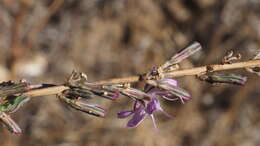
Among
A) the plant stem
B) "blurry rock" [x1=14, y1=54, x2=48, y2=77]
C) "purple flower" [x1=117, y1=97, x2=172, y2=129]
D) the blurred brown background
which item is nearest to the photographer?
the plant stem

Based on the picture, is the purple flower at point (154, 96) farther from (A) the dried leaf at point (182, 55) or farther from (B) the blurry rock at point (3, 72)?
(B) the blurry rock at point (3, 72)

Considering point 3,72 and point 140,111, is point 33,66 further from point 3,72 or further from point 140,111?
point 140,111

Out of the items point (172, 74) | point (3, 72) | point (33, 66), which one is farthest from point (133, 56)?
point (172, 74)

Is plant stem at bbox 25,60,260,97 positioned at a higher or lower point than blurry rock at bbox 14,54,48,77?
lower

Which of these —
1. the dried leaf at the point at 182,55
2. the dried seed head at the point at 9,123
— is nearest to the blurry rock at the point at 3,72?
the dried seed head at the point at 9,123

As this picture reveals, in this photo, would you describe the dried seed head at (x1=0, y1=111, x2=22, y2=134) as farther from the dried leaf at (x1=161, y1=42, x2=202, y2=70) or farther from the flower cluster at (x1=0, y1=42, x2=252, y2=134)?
the dried leaf at (x1=161, y1=42, x2=202, y2=70)

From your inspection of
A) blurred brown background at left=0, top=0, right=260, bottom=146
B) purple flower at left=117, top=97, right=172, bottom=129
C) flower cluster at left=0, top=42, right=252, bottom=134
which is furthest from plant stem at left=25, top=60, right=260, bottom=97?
blurred brown background at left=0, top=0, right=260, bottom=146

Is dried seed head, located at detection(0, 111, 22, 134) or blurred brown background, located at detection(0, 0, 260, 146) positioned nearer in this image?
dried seed head, located at detection(0, 111, 22, 134)

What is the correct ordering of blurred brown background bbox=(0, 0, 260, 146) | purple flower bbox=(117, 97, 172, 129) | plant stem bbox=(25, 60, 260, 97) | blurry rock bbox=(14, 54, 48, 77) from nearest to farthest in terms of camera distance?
plant stem bbox=(25, 60, 260, 97) < purple flower bbox=(117, 97, 172, 129) < blurred brown background bbox=(0, 0, 260, 146) < blurry rock bbox=(14, 54, 48, 77)

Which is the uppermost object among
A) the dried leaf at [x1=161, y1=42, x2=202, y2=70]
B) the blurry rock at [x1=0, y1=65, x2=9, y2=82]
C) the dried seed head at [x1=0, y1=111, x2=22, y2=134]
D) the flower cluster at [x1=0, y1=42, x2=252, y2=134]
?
the blurry rock at [x1=0, y1=65, x2=9, y2=82]
